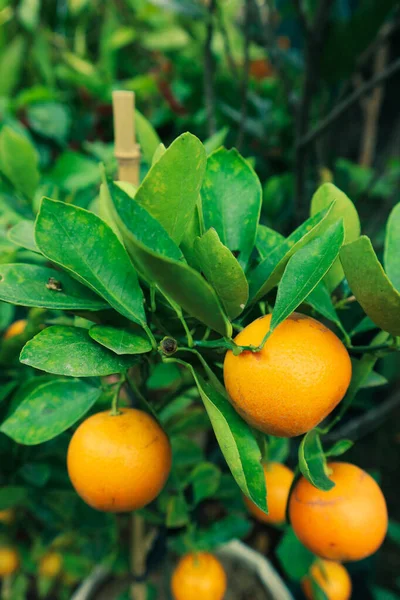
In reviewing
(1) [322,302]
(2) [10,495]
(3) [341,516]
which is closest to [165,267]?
(1) [322,302]

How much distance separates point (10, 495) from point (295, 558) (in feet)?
1.36

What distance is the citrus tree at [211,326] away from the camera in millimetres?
351

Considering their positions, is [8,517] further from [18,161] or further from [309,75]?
[309,75]

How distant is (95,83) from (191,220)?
2.94 feet

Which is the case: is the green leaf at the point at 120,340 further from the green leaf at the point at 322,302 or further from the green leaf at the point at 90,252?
the green leaf at the point at 322,302

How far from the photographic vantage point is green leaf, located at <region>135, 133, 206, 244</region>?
37cm

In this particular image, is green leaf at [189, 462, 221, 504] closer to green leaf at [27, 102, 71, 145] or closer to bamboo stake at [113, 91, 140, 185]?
bamboo stake at [113, 91, 140, 185]

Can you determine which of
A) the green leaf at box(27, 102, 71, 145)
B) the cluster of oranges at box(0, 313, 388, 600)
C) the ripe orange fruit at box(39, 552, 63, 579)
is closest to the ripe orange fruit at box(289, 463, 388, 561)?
the cluster of oranges at box(0, 313, 388, 600)

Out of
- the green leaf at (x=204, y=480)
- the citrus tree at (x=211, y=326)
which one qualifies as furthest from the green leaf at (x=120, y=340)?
the green leaf at (x=204, y=480)

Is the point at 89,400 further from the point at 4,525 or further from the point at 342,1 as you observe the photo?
the point at 342,1

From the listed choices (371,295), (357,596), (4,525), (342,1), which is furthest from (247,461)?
(342,1)

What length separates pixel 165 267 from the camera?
30 centimetres

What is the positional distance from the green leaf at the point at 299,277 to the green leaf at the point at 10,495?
0.44 m

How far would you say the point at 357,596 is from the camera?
117 cm
